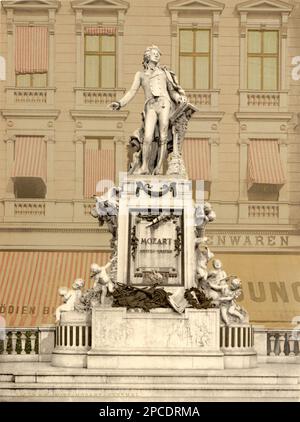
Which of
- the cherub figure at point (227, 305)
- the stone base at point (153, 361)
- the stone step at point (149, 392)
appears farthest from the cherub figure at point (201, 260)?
the stone step at point (149, 392)

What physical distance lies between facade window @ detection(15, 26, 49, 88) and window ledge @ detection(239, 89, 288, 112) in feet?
17.7

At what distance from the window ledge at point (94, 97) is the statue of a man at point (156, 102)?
14.2 m

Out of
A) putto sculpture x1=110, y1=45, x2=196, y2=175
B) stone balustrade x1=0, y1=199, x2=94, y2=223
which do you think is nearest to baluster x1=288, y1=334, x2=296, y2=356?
putto sculpture x1=110, y1=45, x2=196, y2=175

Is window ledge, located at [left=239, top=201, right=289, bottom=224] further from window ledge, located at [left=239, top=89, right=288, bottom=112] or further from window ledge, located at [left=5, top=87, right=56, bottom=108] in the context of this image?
window ledge, located at [left=5, top=87, right=56, bottom=108]

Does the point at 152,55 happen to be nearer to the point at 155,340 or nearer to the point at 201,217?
the point at 201,217

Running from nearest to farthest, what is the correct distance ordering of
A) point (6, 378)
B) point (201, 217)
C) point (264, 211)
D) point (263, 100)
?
point (6, 378)
point (201, 217)
point (264, 211)
point (263, 100)

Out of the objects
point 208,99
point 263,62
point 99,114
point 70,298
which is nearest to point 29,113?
point 99,114

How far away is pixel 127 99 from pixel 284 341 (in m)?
4.92

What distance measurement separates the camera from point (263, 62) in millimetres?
38875

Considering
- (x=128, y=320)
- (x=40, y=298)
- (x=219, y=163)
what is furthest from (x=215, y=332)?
(x=219, y=163)

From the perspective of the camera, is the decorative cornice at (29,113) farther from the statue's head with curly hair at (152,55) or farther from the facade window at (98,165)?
the statue's head with curly hair at (152,55)

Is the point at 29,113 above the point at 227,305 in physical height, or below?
above

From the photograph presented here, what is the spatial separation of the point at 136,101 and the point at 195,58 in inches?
78.4

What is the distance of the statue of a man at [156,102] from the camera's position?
24266mm
